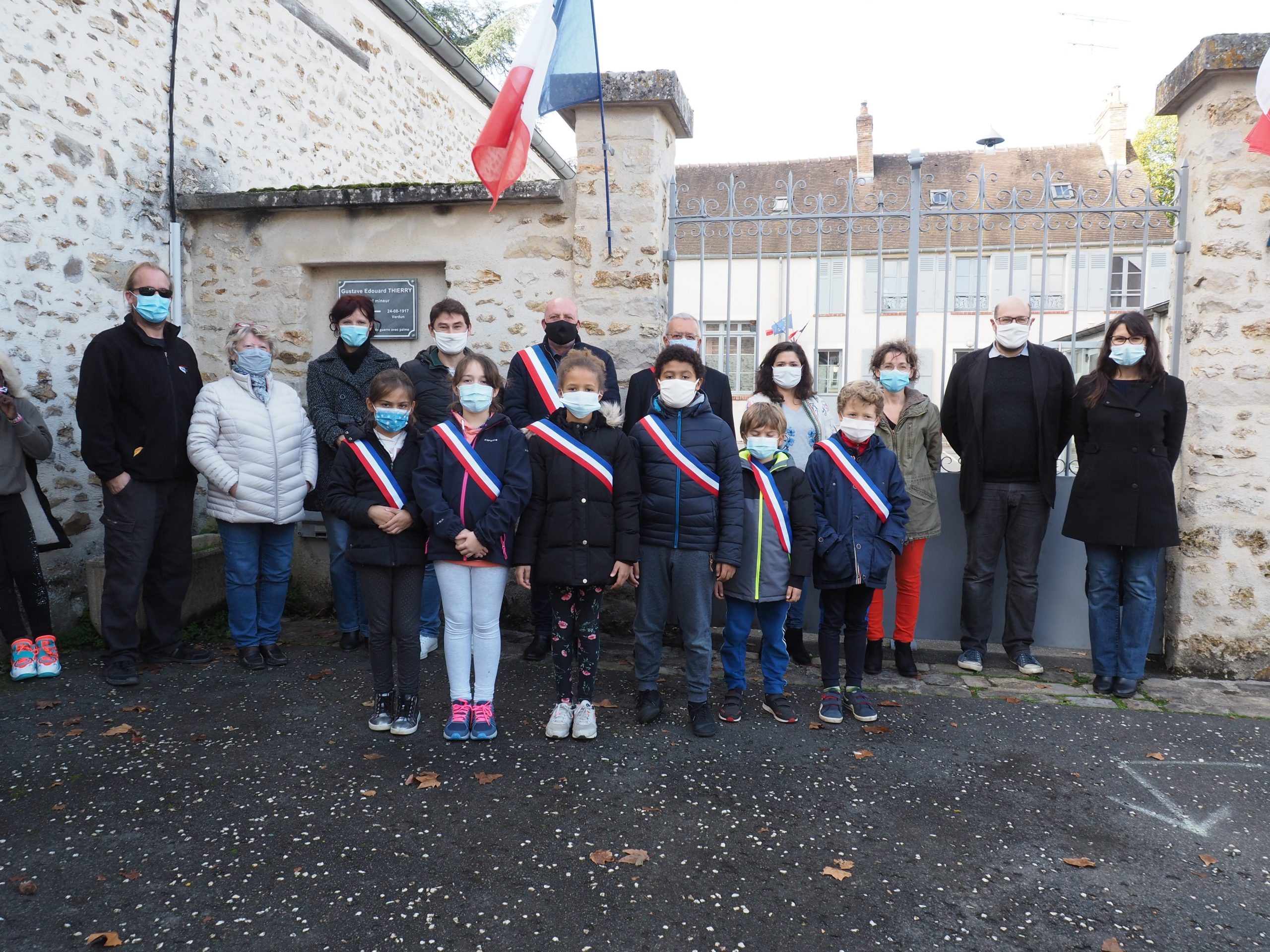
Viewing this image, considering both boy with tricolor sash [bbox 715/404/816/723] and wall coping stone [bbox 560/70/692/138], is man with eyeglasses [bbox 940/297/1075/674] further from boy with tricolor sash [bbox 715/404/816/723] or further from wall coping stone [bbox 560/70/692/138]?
wall coping stone [bbox 560/70/692/138]

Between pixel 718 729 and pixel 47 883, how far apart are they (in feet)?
8.54

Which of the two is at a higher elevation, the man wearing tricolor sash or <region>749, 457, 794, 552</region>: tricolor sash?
the man wearing tricolor sash

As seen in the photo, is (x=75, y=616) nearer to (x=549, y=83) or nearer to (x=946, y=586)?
(x=549, y=83)

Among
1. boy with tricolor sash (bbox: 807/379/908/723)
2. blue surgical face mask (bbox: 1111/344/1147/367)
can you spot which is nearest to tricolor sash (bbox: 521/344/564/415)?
boy with tricolor sash (bbox: 807/379/908/723)

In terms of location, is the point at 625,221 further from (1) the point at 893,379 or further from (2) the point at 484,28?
(2) the point at 484,28

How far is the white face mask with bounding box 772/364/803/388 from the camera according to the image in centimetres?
482

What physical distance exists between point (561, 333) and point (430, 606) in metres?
1.85

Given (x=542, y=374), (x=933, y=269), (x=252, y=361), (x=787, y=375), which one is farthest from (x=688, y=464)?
(x=933, y=269)

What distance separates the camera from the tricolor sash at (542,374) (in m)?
4.81

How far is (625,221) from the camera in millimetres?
5609

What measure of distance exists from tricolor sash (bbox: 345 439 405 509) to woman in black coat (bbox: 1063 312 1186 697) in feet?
11.7

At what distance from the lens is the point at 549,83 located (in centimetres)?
516

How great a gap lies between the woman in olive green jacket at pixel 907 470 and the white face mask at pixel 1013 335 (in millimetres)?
482

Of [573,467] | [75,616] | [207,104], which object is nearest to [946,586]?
[573,467]
